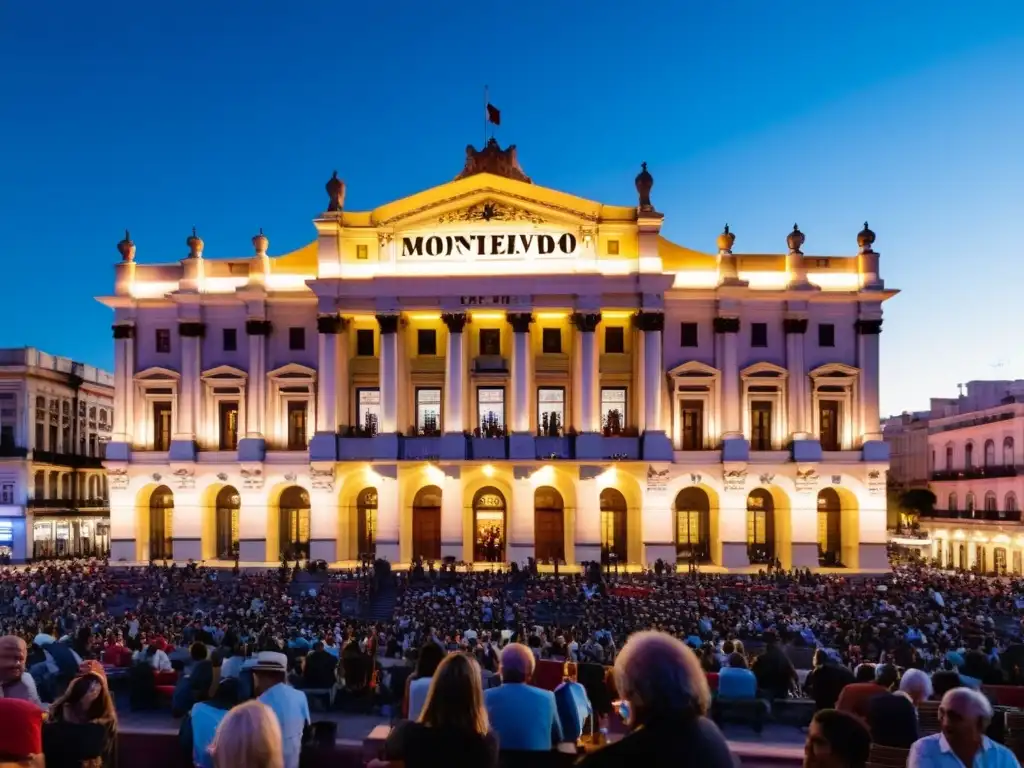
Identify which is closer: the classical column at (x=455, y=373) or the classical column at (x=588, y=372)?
the classical column at (x=588, y=372)

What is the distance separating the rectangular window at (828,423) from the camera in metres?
54.7

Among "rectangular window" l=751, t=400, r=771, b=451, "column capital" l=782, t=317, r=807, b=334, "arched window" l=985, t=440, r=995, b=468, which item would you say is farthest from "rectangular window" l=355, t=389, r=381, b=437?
"arched window" l=985, t=440, r=995, b=468

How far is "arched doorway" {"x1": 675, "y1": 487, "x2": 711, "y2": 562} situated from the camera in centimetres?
5438

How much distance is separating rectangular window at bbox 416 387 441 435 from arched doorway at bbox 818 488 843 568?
21.8 m

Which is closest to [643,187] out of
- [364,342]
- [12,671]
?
[364,342]

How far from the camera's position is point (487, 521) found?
5434cm

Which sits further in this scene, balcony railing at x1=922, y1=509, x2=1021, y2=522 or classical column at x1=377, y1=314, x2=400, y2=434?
balcony railing at x1=922, y1=509, x2=1021, y2=522

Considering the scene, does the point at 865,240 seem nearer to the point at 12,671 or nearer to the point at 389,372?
the point at 389,372

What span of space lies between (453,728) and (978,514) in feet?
205

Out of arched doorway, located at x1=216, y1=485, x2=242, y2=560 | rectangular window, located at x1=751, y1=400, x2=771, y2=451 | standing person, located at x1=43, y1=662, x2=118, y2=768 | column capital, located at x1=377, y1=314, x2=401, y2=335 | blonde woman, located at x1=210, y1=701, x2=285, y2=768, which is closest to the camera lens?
blonde woman, located at x1=210, y1=701, x2=285, y2=768

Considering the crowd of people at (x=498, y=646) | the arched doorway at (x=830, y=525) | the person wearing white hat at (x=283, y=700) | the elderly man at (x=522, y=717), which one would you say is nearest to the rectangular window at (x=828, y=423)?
the arched doorway at (x=830, y=525)

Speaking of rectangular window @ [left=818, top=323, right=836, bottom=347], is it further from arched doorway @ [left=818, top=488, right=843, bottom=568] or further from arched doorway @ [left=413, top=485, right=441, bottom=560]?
arched doorway @ [left=413, top=485, right=441, bottom=560]

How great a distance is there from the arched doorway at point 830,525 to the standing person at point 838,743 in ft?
167

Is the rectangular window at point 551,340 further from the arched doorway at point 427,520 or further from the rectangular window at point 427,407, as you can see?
the arched doorway at point 427,520
